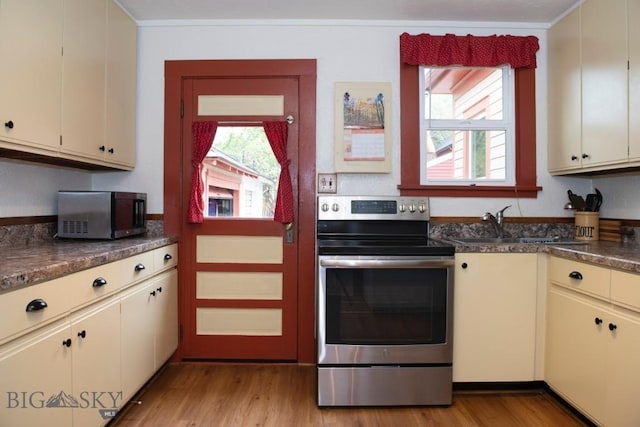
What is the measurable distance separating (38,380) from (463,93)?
2.74 metres

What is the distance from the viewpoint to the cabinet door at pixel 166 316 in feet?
7.23

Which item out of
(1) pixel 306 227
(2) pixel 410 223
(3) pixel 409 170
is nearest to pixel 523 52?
(3) pixel 409 170

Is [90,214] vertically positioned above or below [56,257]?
above

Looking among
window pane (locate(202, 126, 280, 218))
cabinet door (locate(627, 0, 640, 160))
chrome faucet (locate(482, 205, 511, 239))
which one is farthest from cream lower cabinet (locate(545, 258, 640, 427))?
window pane (locate(202, 126, 280, 218))

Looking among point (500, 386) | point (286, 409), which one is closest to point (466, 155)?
point (500, 386)

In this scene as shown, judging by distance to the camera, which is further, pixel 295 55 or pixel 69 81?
pixel 295 55

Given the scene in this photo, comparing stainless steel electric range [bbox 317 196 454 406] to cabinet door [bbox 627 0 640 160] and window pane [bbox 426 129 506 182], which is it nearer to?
window pane [bbox 426 129 506 182]

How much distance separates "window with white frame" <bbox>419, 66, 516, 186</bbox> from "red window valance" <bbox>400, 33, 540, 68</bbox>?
0.10 metres

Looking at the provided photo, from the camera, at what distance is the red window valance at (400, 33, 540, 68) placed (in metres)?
2.50

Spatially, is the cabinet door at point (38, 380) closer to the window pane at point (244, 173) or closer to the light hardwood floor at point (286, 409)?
the light hardwood floor at point (286, 409)

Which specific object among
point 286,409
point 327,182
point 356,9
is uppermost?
point 356,9

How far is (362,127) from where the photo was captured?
2.54 meters

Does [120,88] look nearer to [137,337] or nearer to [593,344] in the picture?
[137,337]

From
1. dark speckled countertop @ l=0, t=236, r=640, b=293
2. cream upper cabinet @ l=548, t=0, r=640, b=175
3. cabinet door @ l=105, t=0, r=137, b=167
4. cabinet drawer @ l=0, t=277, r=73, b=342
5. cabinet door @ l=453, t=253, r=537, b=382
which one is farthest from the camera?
cabinet door @ l=105, t=0, r=137, b=167
